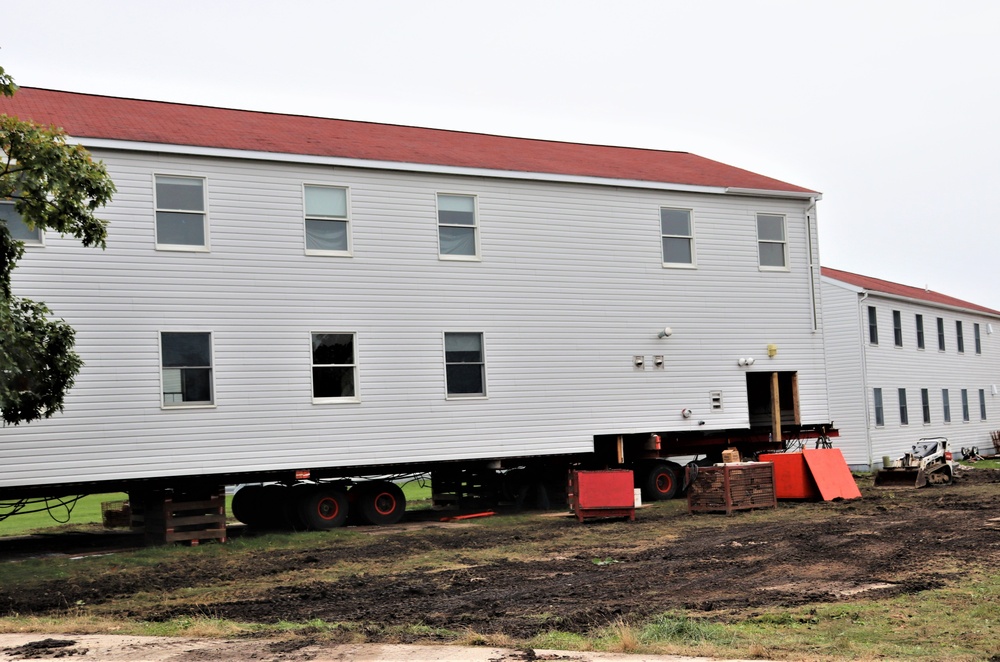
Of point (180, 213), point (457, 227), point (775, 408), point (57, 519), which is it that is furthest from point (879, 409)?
point (57, 519)

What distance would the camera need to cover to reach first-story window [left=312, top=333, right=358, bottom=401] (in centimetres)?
2111

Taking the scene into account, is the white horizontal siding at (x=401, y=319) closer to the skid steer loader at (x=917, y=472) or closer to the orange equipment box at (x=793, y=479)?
the orange equipment box at (x=793, y=479)

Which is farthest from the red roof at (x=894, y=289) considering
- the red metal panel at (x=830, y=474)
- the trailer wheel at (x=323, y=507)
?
the trailer wheel at (x=323, y=507)

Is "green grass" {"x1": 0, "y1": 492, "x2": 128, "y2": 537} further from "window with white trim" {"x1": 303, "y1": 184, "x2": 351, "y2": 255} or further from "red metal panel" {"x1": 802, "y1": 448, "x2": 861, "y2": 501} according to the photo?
"red metal panel" {"x1": 802, "y1": 448, "x2": 861, "y2": 501}

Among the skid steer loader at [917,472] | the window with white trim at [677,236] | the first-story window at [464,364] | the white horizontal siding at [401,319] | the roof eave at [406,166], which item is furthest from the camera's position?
the skid steer loader at [917,472]

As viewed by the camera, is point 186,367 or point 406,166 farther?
point 406,166

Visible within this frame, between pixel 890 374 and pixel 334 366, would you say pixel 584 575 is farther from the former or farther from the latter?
pixel 890 374

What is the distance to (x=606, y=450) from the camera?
2491 centimetres

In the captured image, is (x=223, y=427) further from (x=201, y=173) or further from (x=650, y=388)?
(x=650, y=388)

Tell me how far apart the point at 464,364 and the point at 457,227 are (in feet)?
9.49

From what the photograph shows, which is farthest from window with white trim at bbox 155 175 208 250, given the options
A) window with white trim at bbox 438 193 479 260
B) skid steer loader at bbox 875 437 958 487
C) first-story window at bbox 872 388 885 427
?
first-story window at bbox 872 388 885 427

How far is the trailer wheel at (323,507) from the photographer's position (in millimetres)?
21109

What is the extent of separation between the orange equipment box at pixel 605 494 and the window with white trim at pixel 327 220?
6.57m

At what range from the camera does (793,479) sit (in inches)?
954
